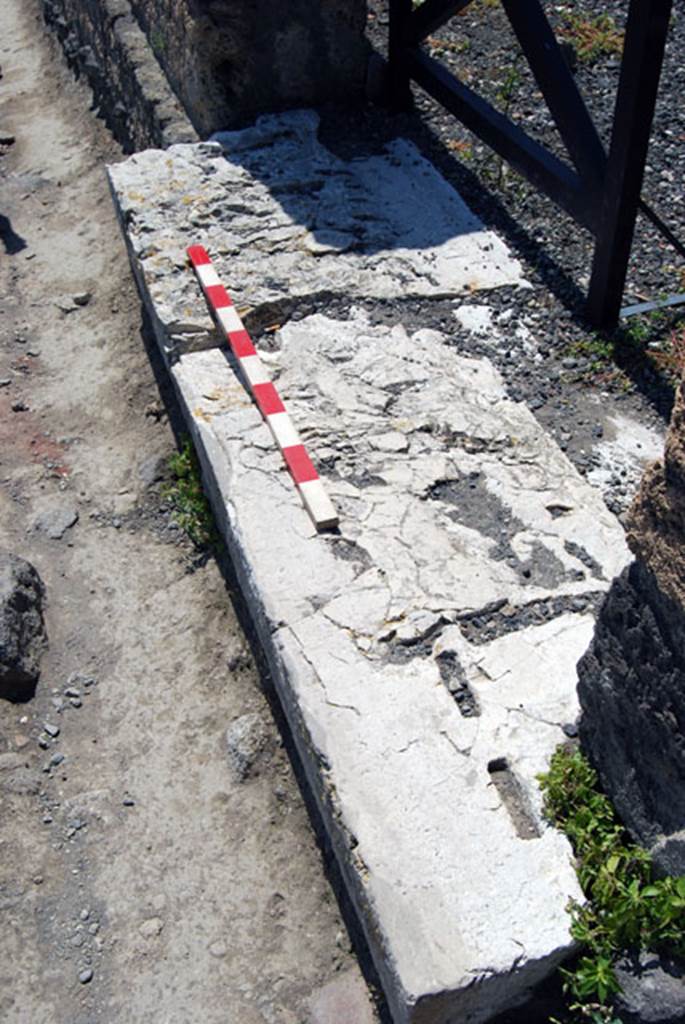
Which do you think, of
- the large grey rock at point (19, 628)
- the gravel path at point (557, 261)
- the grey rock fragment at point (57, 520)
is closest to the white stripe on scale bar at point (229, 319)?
the gravel path at point (557, 261)

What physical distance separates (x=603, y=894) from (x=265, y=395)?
2.45m

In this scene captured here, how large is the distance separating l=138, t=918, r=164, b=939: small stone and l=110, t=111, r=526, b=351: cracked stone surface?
246 cm

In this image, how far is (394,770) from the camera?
122 inches

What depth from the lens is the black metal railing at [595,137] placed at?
4250 millimetres

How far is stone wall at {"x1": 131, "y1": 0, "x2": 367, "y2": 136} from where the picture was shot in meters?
5.93

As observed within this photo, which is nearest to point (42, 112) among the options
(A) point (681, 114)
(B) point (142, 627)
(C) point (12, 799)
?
(A) point (681, 114)

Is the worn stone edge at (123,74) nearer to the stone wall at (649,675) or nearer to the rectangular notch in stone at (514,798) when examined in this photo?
the rectangular notch in stone at (514,798)

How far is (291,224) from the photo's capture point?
542 centimetres

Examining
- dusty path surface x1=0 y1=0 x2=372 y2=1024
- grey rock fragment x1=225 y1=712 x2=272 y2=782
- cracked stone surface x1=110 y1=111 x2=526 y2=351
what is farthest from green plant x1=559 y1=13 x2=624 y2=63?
grey rock fragment x1=225 y1=712 x2=272 y2=782

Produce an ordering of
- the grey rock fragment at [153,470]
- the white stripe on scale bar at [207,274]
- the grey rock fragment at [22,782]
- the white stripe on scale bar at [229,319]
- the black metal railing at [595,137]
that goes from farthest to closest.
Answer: the grey rock fragment at [153,470], the white stripe on scale bar at [207,274], the white stripe on scale bar at [229,319], the black metal railing at [595,137], the grey rock fragment at [22,782]

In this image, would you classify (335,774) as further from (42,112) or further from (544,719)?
(42,112)

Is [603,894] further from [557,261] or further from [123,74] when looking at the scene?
[123,74]

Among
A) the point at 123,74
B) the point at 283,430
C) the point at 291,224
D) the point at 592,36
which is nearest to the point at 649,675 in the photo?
the point at 283,430

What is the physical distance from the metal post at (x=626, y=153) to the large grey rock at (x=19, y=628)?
9.26 feet
